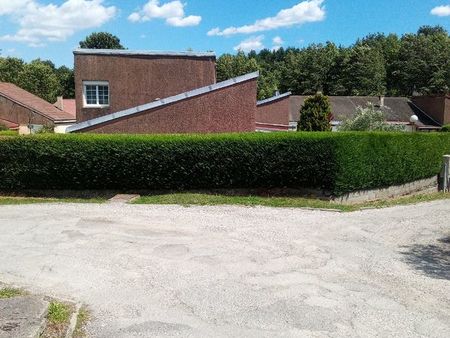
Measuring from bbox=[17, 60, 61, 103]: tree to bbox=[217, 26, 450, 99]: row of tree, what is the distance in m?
28.7

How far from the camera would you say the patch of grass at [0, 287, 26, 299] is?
19.5ft

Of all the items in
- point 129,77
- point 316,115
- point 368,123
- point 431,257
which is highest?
point 129,77

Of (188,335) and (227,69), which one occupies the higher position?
(227,69)

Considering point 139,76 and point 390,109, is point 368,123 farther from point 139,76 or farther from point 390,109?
point 390,109

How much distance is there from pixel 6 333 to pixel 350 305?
4104 mm

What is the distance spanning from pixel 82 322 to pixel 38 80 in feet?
220

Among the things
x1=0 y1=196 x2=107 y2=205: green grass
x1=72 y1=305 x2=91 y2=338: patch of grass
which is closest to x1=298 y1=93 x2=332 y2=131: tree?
x1=0 y1=196 x2=107 y2=205: green grass

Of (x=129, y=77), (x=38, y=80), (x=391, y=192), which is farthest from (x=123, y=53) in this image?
(x=38, y=80)

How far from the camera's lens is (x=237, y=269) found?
747 centimetres

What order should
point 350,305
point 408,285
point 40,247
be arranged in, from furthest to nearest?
point 40,247, point 408,285, point 350,305

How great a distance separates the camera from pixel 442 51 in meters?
71.9

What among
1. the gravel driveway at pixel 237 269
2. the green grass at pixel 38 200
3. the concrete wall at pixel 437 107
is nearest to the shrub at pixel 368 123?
the gravel driveway at pixel 237 269

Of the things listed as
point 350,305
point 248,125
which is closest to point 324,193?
point 248,125

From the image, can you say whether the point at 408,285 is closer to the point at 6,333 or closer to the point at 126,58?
the point at 6,333
